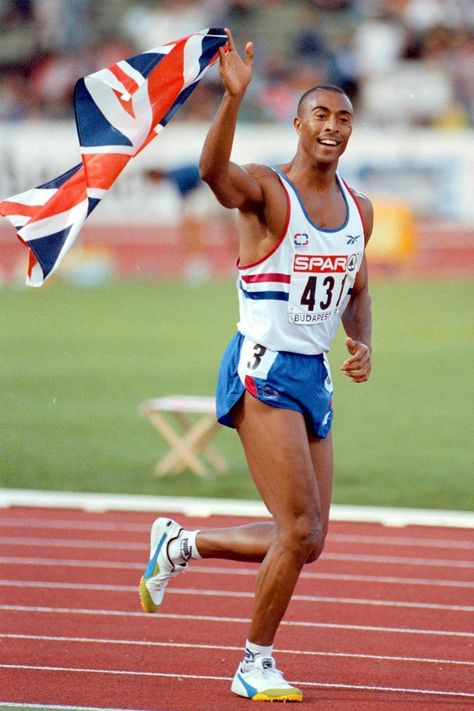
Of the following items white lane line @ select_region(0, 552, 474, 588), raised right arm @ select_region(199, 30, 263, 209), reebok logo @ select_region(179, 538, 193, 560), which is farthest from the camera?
white lane line @ select_region(0, 552, 474, 588)

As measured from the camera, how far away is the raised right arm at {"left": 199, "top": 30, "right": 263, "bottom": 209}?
4.81 metres

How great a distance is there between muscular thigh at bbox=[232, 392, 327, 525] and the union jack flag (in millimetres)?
1080

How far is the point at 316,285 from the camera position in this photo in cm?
516

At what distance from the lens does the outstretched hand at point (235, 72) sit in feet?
15.9

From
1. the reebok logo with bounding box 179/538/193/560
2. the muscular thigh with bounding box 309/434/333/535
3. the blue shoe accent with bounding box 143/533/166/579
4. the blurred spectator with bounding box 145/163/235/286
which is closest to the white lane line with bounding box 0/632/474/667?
the blue shoe accent with bounding box 143/533/166/579

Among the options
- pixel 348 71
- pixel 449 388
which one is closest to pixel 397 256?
pixel 348 71

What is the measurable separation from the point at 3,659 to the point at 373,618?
1.77m

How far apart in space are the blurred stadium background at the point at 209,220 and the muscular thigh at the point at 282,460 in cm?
606

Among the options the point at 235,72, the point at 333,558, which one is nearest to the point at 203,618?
the point at 333,558

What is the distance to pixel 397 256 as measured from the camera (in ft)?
78.9

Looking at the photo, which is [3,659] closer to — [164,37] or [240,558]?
[240,558]

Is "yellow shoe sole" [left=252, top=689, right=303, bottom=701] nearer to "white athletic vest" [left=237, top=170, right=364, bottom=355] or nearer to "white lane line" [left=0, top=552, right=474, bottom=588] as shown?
"white athletic vest" [left=237, top=170, right=364, bottom=355]

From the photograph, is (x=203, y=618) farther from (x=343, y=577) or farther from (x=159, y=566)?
(x=343, y=577)

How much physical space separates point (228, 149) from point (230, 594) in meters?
2.80
